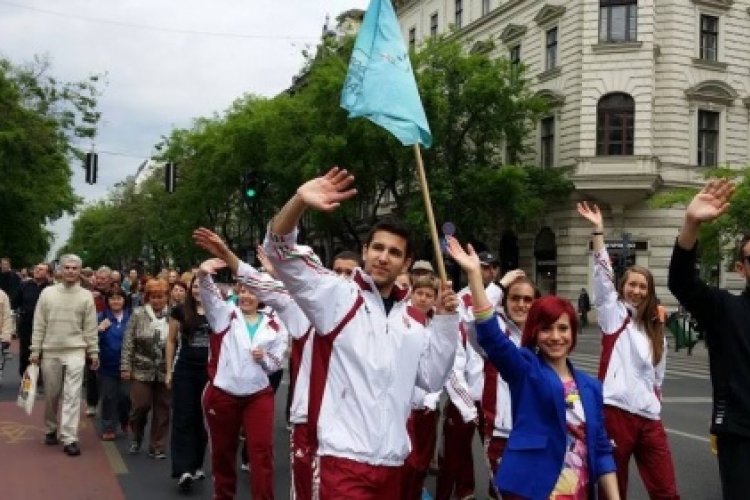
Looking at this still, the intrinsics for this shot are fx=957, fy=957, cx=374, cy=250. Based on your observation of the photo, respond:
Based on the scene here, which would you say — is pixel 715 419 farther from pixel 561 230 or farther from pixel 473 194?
pixel 561 230

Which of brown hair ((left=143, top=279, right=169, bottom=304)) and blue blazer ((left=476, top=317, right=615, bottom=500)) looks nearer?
blue blazer ((left=476, top=317, right=615, bottom=500))

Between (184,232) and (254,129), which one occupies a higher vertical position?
(254,129)

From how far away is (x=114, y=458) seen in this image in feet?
30.7

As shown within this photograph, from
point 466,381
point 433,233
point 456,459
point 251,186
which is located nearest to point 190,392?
point 456,459

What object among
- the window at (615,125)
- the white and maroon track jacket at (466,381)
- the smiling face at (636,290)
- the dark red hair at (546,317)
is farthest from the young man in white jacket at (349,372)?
the window at (615,125)

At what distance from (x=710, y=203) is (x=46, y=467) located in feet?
22.1

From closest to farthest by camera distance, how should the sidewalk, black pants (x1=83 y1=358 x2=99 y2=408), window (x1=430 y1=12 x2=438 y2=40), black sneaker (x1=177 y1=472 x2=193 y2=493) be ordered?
1. the sidewalk
2. black sneaker (x1=177 y1=472 x2=193 y2=493)
3. black pants (x1=83 y1=358 x2=99 y2=408)
4. window (x1=430 y1=12 x2=438 y2=40)

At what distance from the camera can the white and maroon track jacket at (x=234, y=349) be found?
6914 millimetres

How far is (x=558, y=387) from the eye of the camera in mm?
4129

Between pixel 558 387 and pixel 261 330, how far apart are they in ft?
11.5

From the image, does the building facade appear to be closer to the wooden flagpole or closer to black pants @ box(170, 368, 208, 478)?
black pants @ box(170, 368, 208, 478)

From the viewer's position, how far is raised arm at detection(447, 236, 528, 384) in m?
4.05

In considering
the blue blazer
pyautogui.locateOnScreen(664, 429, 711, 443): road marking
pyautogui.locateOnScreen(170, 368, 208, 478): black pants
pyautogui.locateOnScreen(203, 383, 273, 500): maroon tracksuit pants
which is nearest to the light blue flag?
the blue blazer

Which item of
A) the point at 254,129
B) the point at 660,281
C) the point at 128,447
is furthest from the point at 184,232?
the point at 128,447
